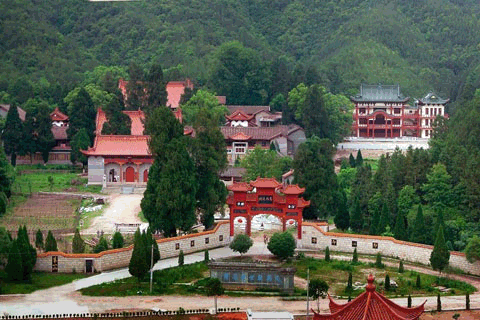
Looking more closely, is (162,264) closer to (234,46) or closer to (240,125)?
(240,125)

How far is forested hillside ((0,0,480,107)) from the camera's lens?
111562mm

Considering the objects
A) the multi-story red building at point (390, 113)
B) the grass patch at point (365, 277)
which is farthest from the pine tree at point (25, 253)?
the multi-story red building at point (390, 113)

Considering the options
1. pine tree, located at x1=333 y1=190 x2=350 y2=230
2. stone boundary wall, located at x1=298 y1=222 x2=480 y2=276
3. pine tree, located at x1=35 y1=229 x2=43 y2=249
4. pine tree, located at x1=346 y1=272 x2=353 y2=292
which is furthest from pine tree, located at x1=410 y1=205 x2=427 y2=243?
pine tree, located at x1=35 y1=229 x2=43 y2=249

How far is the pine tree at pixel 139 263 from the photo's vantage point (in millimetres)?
56094

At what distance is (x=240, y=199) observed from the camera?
210 ft

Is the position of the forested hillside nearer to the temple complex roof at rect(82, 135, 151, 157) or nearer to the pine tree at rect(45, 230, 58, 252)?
the temple complex roof at rect(82, 135, 151, 157)

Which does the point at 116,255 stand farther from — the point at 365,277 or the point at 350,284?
the point at 365,277

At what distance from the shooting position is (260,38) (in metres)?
126

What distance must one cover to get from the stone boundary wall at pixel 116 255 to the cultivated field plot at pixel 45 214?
7.11m

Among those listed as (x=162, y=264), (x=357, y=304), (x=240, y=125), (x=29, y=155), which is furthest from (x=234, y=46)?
(x=357, y=304)

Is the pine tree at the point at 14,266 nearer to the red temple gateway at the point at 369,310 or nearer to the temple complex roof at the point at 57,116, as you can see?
the red temple gateway at the point at 369,310

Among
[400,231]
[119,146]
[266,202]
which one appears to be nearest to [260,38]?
[119,146]

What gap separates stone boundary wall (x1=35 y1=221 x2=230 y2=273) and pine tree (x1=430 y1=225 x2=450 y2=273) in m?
10.1

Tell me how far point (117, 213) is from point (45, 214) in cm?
343
